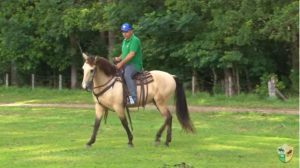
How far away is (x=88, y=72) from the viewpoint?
13.3 metres

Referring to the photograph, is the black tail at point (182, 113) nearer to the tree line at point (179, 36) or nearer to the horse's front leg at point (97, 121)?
the horse's front leg at point (97, 121)

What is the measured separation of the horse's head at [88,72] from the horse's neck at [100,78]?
1.00ft

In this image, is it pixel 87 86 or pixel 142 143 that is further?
pixel 142 143

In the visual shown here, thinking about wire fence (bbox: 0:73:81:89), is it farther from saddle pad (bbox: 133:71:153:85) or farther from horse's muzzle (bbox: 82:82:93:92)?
horse's muzzle (bbox: 82:82:93:92)

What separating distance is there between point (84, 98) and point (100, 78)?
21689 millimetres

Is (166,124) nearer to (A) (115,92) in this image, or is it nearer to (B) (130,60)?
(A) (115,92)

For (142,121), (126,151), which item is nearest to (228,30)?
(142,121)

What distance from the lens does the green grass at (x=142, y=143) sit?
37.9ft

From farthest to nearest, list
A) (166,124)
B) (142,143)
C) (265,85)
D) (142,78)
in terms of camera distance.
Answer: (265,85)
(142,143)
(166,124)
(142,78)

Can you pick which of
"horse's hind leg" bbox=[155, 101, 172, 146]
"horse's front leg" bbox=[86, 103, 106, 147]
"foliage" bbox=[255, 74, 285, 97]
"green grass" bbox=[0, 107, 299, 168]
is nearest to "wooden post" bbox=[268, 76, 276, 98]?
"foliage" bbox=[255, 74, 285, 97]

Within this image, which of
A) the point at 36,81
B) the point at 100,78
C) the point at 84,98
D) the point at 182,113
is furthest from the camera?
the point at 36,81

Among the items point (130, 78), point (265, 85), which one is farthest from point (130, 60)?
point (265, 85)

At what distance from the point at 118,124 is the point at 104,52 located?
24036mm

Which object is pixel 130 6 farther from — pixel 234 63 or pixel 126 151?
pixel 126 151
